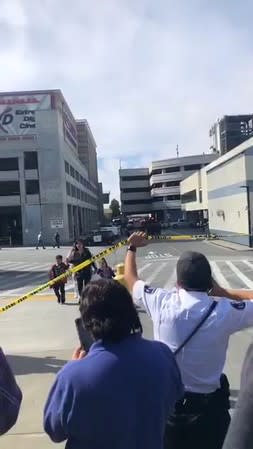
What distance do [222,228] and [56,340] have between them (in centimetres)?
4470

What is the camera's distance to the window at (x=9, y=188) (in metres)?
64.2

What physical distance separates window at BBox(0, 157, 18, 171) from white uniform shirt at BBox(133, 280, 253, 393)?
6236 cm

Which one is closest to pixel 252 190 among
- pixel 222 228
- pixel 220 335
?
pixel 222 228

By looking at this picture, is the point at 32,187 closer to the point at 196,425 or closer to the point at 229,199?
the point at 229,199

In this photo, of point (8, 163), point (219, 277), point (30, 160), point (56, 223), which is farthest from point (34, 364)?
point (8, 163)

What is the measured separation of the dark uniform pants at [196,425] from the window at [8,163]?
62466 mm

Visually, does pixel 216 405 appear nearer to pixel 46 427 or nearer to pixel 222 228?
pixel 46 427

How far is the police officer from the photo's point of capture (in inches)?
129

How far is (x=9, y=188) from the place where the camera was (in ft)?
211

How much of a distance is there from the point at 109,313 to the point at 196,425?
1.16 meters

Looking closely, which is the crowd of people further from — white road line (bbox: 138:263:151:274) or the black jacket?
white road line (bbox: 138:263:151:274)

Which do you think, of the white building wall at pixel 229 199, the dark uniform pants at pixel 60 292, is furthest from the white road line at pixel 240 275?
the white building wall at pixel 229 199

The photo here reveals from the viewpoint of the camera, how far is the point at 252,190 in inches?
1620

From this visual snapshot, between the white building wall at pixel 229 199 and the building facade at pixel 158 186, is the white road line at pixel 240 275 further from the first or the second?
the building facade at pixel 158 186
